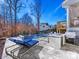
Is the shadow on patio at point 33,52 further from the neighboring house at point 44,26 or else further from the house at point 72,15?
the neighboring house at point 44,26

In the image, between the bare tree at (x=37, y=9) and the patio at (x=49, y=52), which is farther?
the bare tree at (x=37, y=9)

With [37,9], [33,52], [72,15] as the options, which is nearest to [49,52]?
[33,52]

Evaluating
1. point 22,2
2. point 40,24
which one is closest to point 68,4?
point 40,24

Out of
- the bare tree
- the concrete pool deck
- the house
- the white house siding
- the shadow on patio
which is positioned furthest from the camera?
the white house siding

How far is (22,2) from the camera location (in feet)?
27.0

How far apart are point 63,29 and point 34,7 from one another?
2.21 metres

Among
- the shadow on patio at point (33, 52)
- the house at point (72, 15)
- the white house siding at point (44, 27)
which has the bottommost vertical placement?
the shadow on patio at point (33, 52)

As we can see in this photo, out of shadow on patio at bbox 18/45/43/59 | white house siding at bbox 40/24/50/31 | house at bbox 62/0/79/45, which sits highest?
house at bbox 62/0/79/45

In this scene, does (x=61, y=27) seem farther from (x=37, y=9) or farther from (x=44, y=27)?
(x=37, y=9)

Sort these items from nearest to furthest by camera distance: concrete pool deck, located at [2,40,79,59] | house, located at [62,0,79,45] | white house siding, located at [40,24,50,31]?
concrete pool deck, located at [2,40,79,59], house, located at [62,0,79,45], white house siding, located at [40,24,50,31]

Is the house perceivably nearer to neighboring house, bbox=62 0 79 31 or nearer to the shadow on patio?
neighboring house, bbox=62 0 79 31

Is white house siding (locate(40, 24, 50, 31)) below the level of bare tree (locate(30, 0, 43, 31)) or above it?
below

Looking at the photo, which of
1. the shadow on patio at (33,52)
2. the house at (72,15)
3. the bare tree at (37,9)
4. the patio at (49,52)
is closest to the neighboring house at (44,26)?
the bare tree at (37,9)

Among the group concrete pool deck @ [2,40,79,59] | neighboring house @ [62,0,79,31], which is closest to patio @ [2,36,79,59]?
concrete pool deck @ [2,40,79,59]
